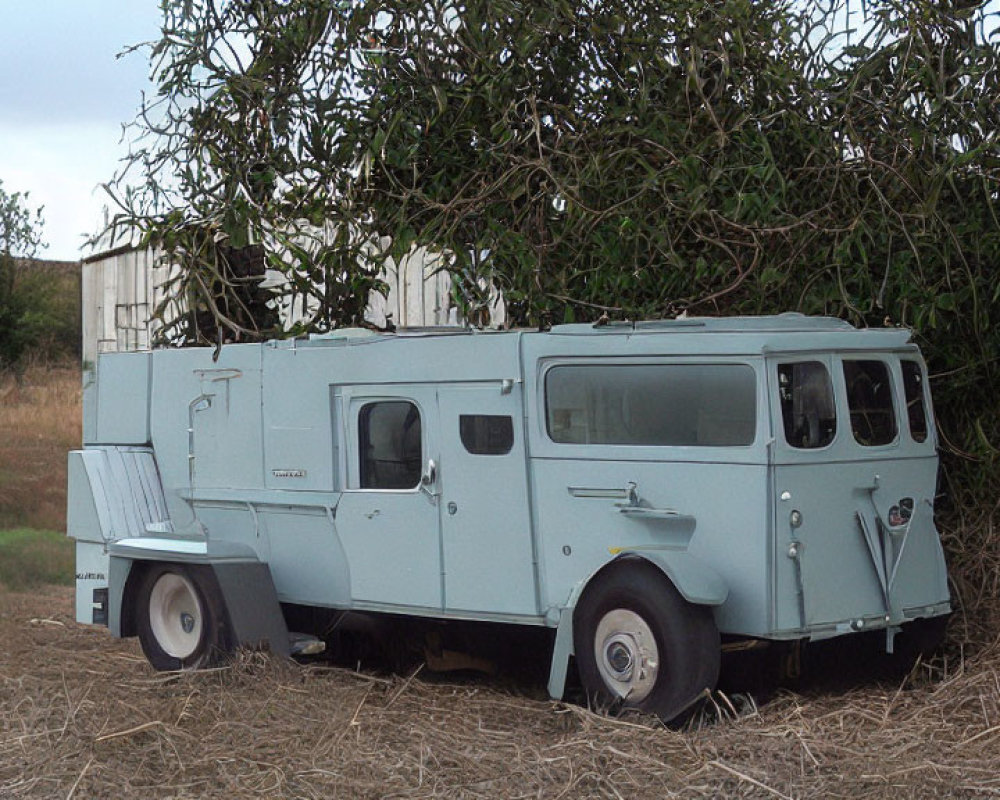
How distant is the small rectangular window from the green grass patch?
713 cm

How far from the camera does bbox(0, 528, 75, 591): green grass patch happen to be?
14391mm

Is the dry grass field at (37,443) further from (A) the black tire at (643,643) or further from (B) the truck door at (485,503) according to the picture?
(A) the black tire at (643,643)

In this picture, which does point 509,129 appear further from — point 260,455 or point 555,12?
point 260,455

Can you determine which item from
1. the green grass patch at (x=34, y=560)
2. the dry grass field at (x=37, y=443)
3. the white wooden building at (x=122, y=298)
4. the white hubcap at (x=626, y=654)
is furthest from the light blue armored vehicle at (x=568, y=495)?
the dry grass field at (x=37, y=443)

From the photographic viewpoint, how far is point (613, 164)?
1010 centimetres

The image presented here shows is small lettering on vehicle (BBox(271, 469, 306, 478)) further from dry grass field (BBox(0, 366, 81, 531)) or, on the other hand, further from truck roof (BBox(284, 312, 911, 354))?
dry grass field (BBox(0, 366, 81, 531))

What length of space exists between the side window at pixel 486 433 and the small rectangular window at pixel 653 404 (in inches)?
10.6

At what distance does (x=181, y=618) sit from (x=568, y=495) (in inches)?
122

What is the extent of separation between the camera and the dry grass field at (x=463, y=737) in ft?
21.4

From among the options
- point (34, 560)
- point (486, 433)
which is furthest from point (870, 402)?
point (34, 560)

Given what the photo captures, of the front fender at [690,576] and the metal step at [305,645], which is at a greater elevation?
the front fender at [690,576]

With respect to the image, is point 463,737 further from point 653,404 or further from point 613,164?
point 613,164

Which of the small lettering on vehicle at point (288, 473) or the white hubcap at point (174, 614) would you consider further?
the white hubcap at point (174, 614)

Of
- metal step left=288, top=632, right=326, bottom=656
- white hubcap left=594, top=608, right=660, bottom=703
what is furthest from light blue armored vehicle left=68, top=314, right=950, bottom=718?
metal step left=288, top=632, right=326, bottom=656
